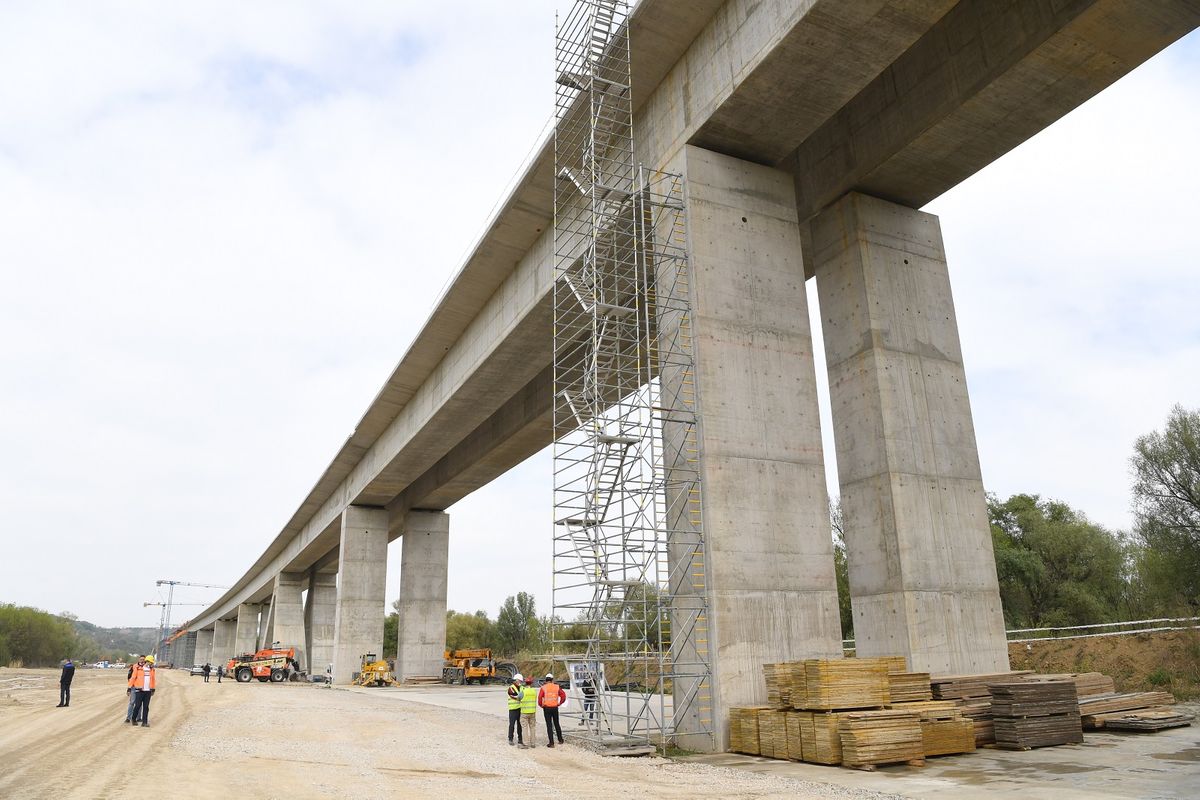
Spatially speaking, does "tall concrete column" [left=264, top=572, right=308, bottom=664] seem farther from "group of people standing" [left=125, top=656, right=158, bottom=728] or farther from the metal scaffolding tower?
the metal scaffolding tower

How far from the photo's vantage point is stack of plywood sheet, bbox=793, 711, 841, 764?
10.9 metres

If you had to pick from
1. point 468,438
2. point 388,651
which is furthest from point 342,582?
point 388,651

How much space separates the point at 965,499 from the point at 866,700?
5895 millimetres

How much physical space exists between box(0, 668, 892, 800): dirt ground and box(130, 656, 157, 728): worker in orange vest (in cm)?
48

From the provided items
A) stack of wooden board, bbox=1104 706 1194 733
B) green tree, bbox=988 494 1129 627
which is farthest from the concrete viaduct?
green tree, bbox=988 494 1129 627

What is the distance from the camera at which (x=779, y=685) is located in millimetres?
11984

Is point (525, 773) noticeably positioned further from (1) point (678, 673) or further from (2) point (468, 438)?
(2) point (468, 438)

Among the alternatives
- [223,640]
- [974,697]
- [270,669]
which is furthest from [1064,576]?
[223,640]

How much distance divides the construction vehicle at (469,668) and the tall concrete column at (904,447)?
3005 cm

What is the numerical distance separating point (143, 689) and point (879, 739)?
16099 millimetres

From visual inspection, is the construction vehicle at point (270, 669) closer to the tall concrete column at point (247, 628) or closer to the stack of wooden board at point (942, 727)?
the stack of wooden board at point (942, 727)

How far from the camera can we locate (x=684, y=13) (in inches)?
585

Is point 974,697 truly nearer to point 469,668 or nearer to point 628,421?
point 628,421

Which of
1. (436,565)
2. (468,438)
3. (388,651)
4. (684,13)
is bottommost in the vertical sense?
(388,651)
